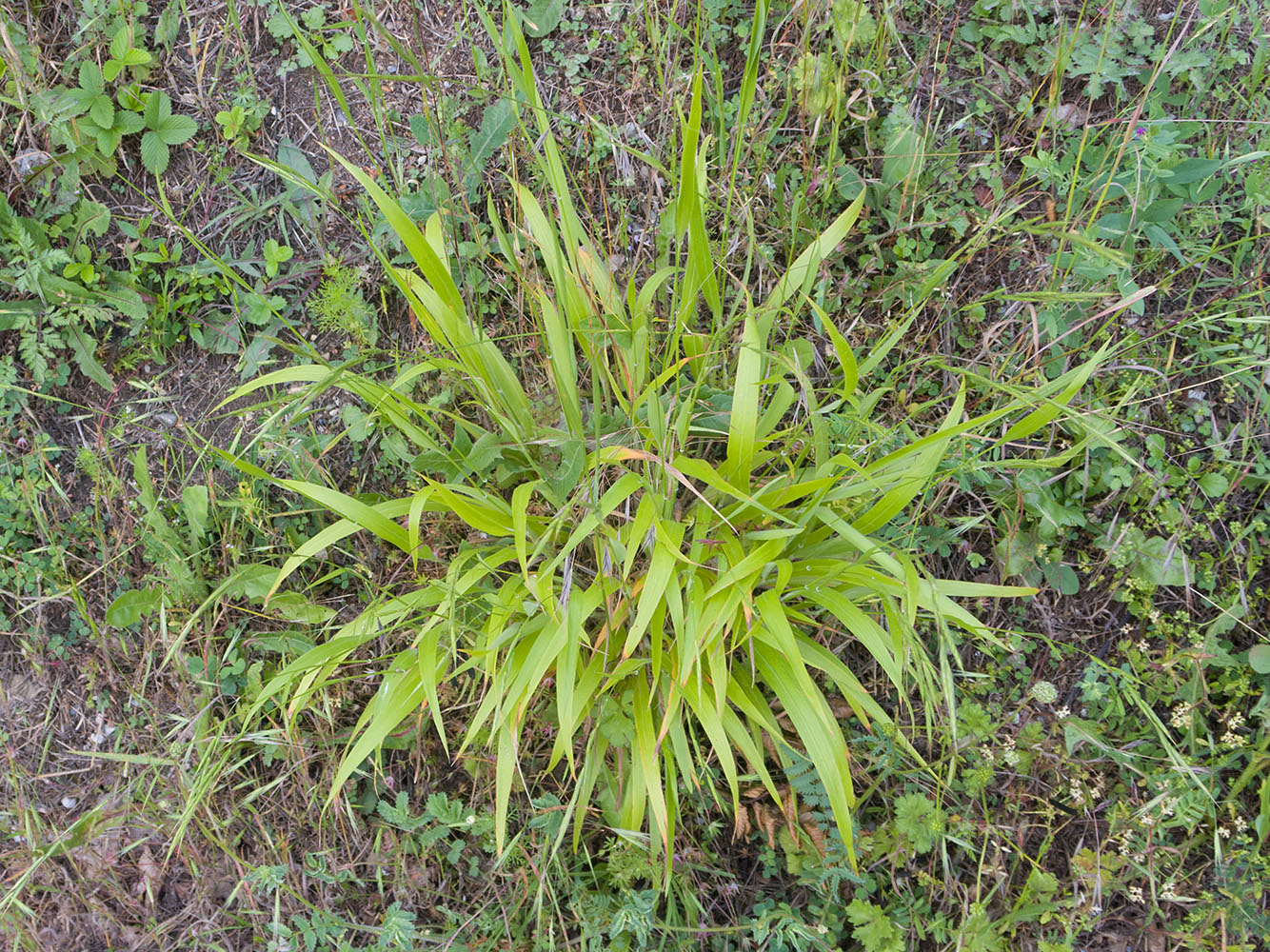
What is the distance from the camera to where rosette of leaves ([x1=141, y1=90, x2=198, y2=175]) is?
2.19 m

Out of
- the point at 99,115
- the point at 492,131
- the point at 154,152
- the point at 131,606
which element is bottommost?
the point at 131,606

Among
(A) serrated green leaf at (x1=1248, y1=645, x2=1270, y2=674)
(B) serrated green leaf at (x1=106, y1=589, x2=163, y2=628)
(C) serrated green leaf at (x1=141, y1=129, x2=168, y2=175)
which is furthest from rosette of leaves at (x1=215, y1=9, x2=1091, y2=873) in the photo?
(C) serrated green leaf at (x1=141, y1=129, x2=168, y2=175)

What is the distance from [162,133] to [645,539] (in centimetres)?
174

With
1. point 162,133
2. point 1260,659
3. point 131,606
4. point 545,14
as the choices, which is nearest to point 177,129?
point 162,133

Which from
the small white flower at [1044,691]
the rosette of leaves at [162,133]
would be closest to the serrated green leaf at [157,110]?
the rosette of leaves at [162,133]

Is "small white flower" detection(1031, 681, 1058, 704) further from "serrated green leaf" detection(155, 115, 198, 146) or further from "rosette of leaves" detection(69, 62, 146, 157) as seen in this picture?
"rosette of leaves" detection(69, 62, 146, 157)

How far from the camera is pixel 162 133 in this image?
7.22 ft

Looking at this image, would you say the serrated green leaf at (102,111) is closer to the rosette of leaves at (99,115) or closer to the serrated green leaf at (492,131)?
the rosette of leaves at (99,115)

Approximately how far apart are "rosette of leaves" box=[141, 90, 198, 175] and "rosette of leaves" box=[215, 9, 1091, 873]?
2.92ft

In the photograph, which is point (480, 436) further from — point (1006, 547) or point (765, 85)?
point (1006, 547)

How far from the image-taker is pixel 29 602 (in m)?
2.22

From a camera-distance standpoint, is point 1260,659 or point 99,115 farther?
point 99,115

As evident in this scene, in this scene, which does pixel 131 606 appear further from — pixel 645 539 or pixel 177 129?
pixel 645 539

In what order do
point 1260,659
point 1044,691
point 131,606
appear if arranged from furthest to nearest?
point 131,606 → point 1260,659 → point 1044,691
